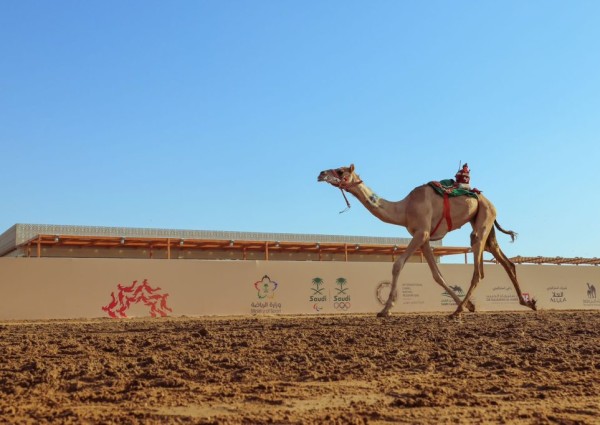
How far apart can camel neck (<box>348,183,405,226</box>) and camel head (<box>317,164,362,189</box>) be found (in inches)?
7.6

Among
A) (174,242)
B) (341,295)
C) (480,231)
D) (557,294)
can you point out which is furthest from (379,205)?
(557,294)

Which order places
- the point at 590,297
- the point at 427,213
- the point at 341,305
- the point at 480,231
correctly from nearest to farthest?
the point at 427,213
the point at 480,231
the point at 341,305
the point at 590,297

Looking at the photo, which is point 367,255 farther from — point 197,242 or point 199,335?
point 199,335

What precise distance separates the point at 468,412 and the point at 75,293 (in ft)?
72.5

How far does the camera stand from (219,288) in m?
26.6

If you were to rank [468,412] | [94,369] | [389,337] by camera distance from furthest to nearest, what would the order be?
[389,337] < [94,369] < [468,412]

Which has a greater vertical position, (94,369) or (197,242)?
(197,242)

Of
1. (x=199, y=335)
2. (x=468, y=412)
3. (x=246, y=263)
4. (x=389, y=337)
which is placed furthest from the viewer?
(x=246, y=263)

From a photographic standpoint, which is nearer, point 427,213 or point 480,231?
point 427,213

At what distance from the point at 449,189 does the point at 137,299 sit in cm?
1472

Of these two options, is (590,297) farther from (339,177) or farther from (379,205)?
(339,177)

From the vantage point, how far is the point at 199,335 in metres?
9.79

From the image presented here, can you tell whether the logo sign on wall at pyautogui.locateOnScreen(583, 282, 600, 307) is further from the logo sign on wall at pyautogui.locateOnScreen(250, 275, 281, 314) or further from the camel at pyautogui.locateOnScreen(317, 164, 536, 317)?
the camel at pyautogui.locateOnScreen(317, 164, 536, 317)

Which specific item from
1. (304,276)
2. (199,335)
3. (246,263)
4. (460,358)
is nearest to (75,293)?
(246,263)
